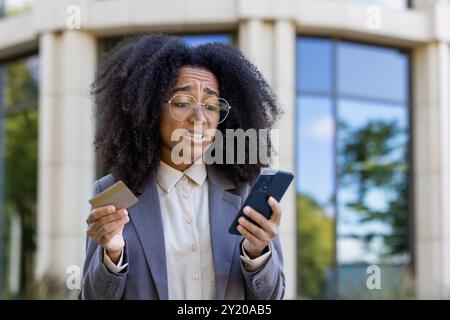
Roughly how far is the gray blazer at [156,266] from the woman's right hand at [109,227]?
5cm

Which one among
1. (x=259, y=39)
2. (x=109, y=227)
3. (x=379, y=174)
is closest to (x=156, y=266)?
(x=109, y=227)

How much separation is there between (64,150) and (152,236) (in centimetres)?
930

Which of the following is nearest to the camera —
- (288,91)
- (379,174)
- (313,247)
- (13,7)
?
(288,91)

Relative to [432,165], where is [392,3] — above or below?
above

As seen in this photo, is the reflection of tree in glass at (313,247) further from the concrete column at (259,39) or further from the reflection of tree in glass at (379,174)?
the concrete column at (259,39)

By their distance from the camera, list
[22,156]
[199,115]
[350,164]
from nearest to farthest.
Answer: [199,115], [350,164], [22,156]

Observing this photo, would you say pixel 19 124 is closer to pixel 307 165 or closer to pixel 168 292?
pixel 307 165

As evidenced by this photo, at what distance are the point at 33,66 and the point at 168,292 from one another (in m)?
11.0

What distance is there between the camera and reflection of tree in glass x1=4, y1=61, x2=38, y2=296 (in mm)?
12070

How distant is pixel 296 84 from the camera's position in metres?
11.6

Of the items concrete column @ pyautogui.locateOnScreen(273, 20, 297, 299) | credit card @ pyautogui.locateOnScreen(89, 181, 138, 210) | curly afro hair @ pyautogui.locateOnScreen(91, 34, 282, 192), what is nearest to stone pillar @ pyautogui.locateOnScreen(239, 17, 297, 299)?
concrete column @ pyautogui.locateOnScreen(273, 20, 297, 299)

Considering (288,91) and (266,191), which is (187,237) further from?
(288,91)

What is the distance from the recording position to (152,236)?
1.90 m

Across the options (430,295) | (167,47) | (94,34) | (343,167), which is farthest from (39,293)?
(167,47)
